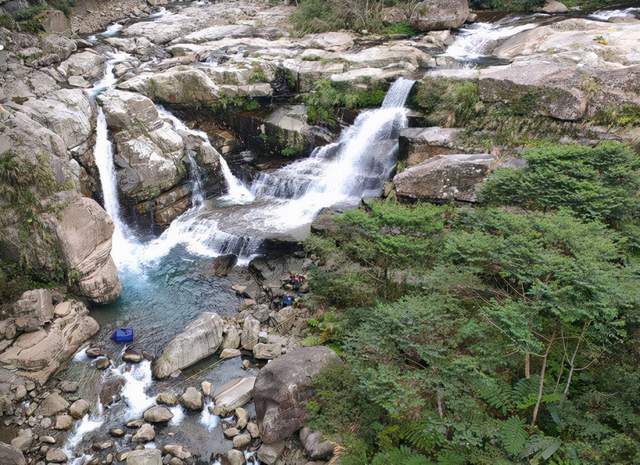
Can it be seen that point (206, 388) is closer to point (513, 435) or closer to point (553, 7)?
point (513, 435)

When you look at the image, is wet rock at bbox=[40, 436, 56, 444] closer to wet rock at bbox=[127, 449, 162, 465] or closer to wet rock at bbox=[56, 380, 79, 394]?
wet rock at bbox=[56, 380, 79, 394]

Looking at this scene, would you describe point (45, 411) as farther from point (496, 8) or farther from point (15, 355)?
point (496, 8)

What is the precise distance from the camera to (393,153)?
15469mm

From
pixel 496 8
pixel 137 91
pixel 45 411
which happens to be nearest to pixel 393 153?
pixel 137 91

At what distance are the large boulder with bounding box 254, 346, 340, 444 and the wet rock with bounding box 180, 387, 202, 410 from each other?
1.24 m

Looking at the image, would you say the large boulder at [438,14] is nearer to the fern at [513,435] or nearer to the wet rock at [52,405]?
the fern at [513,435]

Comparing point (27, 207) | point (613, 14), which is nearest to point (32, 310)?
point (27, 207)

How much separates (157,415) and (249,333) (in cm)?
270

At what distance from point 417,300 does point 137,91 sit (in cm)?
1381

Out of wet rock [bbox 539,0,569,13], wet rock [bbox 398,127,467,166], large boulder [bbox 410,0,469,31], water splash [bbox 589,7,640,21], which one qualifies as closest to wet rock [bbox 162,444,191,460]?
wet rock [bbox 398,127,467,166]

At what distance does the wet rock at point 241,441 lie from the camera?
843 cm

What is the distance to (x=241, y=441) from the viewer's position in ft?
27.8

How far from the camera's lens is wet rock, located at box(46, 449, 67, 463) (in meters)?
8.13

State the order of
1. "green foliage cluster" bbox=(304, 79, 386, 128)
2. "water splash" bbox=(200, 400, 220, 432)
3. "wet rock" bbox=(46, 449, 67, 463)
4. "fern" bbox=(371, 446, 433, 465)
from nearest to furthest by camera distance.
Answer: "fern" bbox=(371, 446, 433, 465) < "wet rock" bbox=(46, 449, 67, 463) < "water splash" bbox=(200, 400, 220, 432) < "green foliage cluster" bbox=(304, 79, 386, 128)
